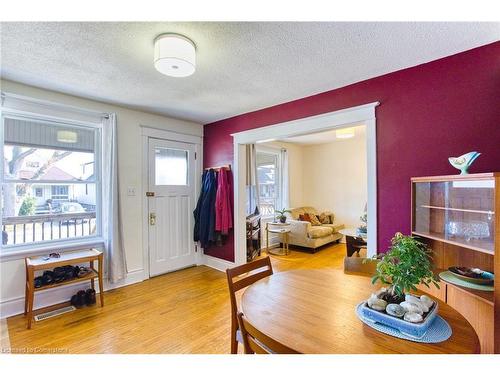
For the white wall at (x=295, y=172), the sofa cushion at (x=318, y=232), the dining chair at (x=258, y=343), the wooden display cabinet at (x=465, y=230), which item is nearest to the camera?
the dining chair at (x=258, y=343)

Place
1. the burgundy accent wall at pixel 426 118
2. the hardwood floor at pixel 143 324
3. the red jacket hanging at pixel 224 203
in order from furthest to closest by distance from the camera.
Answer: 1. the red jacket hanging at pixel 224 203
2. the hardwood floor at pixel 143 324
3. the burgundy accent wall at pixel 426 118

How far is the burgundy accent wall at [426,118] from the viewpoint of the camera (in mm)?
1813

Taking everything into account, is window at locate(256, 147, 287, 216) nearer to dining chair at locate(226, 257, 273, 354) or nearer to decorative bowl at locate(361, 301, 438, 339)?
dining chair at locate(226, 257, 273, 354)

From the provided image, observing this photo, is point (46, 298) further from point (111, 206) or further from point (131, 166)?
point (131, 166)

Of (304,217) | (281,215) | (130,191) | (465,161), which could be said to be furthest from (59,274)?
(304,217)

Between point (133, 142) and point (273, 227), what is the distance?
9.74 ft

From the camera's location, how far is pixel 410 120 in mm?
2172

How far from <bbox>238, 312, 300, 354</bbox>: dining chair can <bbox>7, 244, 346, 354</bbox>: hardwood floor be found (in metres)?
1.13

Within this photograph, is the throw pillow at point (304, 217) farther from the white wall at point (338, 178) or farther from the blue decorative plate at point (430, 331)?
the blue decorative plate at point (430, 331)

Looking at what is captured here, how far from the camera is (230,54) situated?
1.94 meters

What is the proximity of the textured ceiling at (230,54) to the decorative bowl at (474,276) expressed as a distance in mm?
1593

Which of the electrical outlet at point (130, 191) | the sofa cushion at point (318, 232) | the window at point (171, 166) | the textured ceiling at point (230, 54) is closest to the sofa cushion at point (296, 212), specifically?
the sofa cushion at point (318, 232)

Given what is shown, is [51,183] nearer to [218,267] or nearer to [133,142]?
[133,142]

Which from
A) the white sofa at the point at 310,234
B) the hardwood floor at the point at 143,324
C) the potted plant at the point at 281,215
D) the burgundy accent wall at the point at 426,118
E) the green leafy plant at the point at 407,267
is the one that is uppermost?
the burgundy accent wall at the point at 426,118
